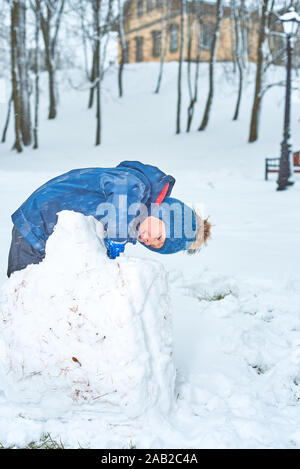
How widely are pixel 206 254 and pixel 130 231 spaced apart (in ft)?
9.61

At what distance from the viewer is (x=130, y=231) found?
228 cm

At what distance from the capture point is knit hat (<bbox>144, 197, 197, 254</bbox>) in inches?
95.2

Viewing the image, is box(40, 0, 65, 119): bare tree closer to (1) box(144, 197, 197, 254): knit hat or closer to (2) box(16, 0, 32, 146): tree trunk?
(2) box(16, 0, 32, 146): tree trunk

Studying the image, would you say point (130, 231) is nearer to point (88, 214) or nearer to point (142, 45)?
point (88, 214)

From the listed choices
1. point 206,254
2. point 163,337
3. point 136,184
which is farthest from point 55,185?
point 206,254

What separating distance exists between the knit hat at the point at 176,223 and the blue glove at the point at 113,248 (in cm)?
25

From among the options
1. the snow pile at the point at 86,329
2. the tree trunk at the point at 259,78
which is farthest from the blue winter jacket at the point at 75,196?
the tree trunk at the point at 259,78

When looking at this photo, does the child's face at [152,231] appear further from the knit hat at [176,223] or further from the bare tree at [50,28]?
the bare tree at [50,28]

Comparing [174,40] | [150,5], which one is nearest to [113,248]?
[174,40]

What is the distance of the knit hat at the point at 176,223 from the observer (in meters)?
2.42

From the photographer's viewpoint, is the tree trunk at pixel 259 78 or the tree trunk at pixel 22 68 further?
the tree trunk at pixel 22 68

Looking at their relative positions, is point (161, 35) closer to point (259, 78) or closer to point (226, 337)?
point (259, 78)

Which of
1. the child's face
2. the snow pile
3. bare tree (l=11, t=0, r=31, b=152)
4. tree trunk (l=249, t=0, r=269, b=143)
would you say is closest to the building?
tree trunk (l=249, t=0, r=269, b=143)
